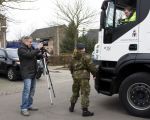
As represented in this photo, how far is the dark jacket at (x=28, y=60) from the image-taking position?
316 inches

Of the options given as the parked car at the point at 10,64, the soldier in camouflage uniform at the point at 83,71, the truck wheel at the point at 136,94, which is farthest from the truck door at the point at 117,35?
the parked car at the point at 10,64

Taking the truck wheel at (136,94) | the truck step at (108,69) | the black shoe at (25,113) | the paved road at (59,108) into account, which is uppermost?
the truck step at (108,69)

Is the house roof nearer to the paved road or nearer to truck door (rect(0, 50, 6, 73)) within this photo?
truck door (rect(0, 50, 6, 73))

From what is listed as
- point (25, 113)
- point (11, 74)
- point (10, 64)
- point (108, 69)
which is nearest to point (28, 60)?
point (25, 113)

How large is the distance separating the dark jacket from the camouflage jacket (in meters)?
0.92

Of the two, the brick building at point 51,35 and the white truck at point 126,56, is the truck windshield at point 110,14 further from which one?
the brick building at point 51,35

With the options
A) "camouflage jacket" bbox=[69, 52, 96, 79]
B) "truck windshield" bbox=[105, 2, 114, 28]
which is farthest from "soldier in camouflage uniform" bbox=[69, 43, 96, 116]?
"truck windshield" bbox=[105, 2, 114, 28]

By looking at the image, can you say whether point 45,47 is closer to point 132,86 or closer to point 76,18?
point 132,86

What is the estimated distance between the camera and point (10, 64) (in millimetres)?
16266

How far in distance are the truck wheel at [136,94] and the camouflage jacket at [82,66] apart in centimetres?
83

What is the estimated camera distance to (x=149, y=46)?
25.7 feet

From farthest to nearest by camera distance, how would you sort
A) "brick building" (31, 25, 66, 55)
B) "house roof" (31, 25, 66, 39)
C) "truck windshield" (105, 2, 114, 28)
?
"house roof" (31, 25, 66, 39) → "brick building" (31, 25, 66, 55) → "truck windshield" (105, 2, 114, 28)

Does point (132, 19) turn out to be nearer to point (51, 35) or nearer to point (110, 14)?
point (110, 14)

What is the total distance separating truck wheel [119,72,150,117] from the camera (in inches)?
309
